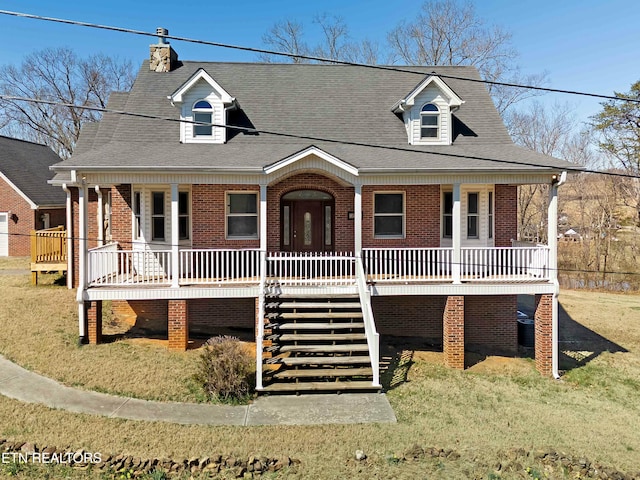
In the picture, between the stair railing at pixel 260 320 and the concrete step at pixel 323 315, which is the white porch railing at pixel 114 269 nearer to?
the stair railing at pixel 260 320

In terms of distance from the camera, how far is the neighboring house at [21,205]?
26.5 metres

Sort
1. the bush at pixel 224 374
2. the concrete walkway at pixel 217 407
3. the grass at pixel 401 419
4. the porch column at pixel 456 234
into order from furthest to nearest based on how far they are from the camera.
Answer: the porch column at pixel 456 234
the bush at pixel 224 374
the concrete walkway at pixel 217 407
the grass at pixel 401 419

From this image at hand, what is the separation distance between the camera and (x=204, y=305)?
44.9 feet

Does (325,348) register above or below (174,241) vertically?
below

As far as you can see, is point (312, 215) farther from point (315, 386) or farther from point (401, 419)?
point (401, 419)

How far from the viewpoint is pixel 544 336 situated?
37.1 feet

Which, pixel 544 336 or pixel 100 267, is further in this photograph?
pixel 100 267

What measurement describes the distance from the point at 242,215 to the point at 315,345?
5.05 metres

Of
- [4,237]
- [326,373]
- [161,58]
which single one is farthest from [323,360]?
[4,237]

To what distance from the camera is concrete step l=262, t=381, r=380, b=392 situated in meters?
9.12

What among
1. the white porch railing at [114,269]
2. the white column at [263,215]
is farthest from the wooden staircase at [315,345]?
the white porch railing at [114,269]

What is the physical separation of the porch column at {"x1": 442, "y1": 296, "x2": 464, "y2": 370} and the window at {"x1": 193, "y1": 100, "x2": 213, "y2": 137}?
8424mm

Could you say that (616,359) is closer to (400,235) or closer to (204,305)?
(400,235)

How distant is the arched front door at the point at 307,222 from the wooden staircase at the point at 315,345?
289cm
